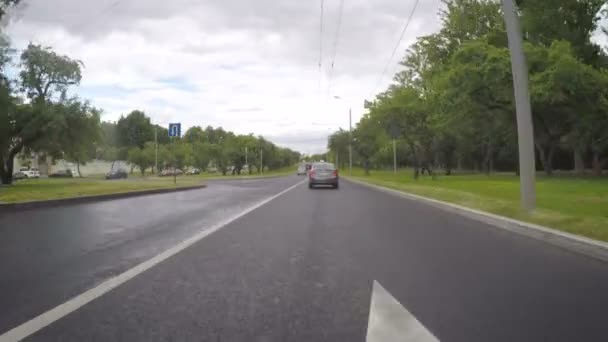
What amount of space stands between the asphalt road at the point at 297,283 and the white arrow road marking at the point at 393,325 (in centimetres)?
8

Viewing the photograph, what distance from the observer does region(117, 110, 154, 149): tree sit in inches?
4348

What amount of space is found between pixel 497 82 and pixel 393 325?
27.5 metres

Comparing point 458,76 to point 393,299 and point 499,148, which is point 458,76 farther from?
point 499,148

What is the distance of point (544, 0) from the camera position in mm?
16203

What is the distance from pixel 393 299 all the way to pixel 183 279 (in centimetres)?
243

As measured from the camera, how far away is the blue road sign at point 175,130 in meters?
26.2

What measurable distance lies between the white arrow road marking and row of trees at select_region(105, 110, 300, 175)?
55.0m

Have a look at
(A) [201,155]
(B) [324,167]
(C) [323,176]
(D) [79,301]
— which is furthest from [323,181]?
(A) [201,155]

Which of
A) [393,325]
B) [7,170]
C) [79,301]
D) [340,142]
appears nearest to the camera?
[393,325]

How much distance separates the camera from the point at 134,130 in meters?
111

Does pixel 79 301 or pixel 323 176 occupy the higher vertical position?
pixel 323 176

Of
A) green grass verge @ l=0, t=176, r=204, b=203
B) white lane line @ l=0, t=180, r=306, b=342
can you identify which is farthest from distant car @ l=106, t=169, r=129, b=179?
white lane line @ l=0, t=180, r=306, b=342

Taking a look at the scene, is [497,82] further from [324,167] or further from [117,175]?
[117,175]

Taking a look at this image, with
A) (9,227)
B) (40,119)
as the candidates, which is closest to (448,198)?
(9,227)
